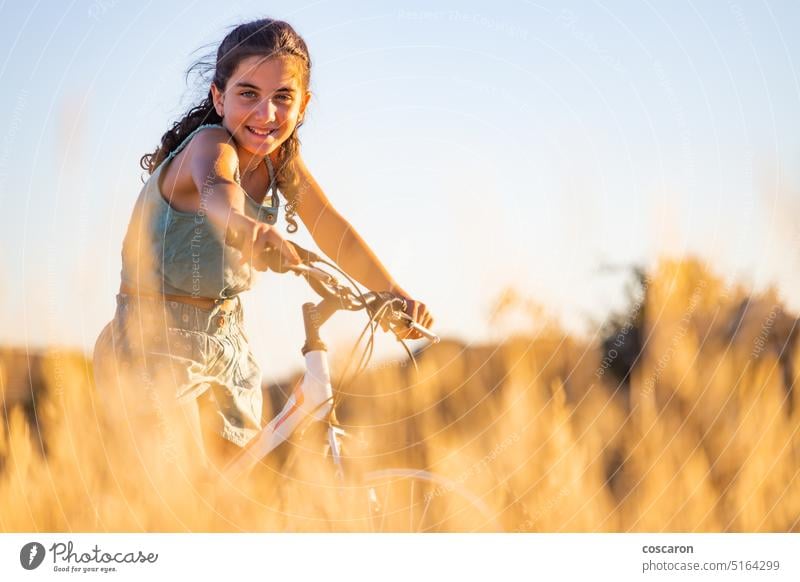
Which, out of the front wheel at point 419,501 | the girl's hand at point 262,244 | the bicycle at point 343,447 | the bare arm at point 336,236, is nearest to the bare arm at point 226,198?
the girl's hand at point 262,244

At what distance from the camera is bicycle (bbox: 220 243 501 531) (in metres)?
2.67

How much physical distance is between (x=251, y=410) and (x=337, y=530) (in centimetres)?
43

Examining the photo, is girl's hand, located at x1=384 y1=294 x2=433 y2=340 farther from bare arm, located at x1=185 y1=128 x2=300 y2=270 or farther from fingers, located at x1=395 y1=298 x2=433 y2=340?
bare arm, located at x1=185 y1=128 x2=300 y2=270

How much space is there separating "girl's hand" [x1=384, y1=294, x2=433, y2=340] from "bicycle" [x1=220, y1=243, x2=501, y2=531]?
0.02 m

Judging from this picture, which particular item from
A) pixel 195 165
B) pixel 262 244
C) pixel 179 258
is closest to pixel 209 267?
pixel 179 258

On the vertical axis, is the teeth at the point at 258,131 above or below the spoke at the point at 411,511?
above

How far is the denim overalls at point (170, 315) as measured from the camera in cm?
291

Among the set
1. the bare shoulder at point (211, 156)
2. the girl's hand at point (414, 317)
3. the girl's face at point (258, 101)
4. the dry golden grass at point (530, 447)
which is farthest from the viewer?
the girl's face at point (258, 101)

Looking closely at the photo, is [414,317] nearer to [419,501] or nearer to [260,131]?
[419,501]

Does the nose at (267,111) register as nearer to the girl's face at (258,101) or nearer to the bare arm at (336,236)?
the girl's face at (258,101)

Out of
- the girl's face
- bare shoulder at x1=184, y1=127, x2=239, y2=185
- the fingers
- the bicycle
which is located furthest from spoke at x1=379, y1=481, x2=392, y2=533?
the girl's face

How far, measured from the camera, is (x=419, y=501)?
9.69 ft

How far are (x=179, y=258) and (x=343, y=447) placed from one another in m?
0.68
